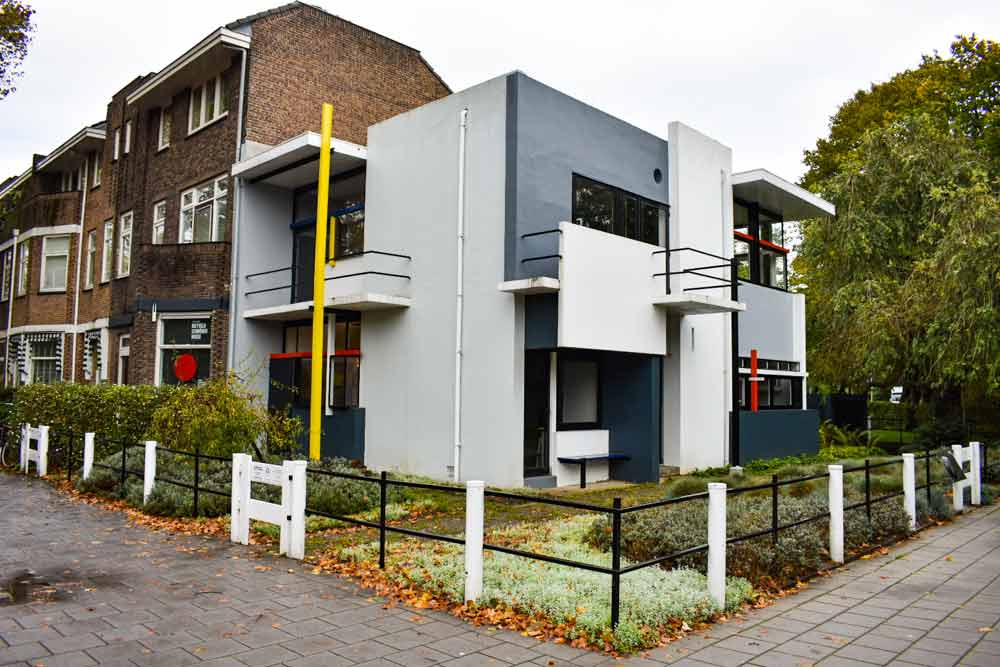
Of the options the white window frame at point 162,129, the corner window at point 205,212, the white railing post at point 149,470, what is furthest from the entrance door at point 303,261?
the white railing post at point 149,470

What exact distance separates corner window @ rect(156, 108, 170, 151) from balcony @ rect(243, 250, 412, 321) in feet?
18.9

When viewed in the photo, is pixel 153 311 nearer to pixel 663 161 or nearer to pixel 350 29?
pixel 350 29

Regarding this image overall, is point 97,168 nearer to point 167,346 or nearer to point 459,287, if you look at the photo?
point 167,346

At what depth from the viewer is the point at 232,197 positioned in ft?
60.4

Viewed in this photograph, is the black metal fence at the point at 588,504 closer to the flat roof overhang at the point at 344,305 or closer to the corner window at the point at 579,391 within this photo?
the corner window at the point at 579,391

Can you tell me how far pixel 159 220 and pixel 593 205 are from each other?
1234 cm

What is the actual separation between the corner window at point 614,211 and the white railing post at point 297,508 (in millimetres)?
8350

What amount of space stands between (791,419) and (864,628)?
14.8 metres

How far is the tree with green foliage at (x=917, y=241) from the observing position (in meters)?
16.9

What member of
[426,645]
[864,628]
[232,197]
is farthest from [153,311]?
[864,628]

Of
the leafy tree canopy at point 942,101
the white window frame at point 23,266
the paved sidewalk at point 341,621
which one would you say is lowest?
the paved sidewalk at point 341,621

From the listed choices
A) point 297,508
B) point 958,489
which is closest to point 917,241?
point 958,489

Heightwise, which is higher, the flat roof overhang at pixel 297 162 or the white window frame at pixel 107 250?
the flat roof overhang at pixel 297 162

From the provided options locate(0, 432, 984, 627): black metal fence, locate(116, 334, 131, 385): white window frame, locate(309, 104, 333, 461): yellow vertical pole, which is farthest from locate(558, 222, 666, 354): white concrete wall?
locate(116, 334, 131, 385): white window frame
